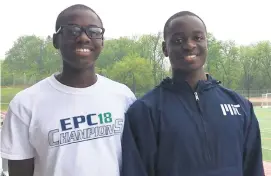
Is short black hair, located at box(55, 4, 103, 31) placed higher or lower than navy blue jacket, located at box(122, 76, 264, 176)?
higher

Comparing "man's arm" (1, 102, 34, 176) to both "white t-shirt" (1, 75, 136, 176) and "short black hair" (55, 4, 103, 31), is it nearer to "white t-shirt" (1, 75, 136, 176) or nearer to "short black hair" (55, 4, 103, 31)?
"white t-shirt" (1, 75, 136, 176)

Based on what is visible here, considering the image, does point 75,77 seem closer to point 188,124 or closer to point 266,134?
point 188,124

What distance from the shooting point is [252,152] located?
1154 mm

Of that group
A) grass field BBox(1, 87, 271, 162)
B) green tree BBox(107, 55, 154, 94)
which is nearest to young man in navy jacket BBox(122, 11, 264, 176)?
grass field BBox(1, 87, 271, 162)

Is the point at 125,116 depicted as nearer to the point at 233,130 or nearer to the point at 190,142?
the point at 190,142

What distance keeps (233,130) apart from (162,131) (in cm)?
22

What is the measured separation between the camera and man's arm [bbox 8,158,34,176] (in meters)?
1.00

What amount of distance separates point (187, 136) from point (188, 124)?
0.12ft

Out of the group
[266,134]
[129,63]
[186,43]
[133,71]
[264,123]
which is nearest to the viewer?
[186,43]

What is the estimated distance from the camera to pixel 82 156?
38.7 inches

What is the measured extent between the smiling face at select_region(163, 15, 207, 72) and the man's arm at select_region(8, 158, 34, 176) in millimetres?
510

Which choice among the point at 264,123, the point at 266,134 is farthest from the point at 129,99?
the point at 264,123

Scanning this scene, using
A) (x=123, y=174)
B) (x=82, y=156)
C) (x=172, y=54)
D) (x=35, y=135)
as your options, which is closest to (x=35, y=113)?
(x=35, y=135)

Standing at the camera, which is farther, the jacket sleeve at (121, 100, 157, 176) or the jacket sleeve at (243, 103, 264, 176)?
the jacket sleeve at (243, 103, 264, 176)
